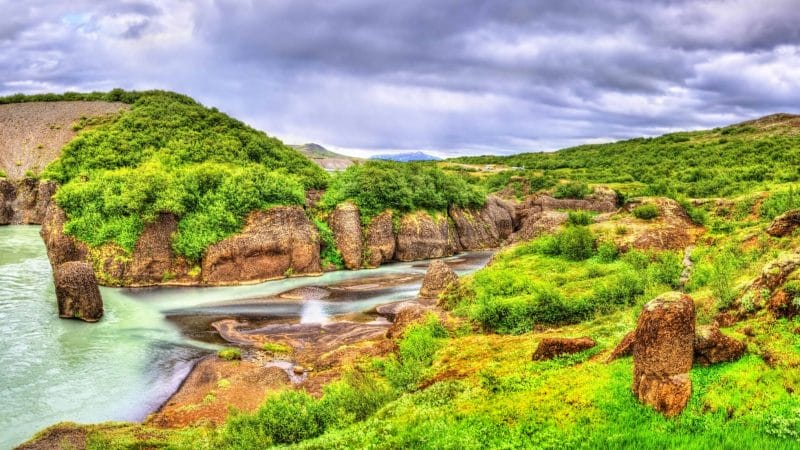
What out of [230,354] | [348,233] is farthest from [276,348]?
[348,233]

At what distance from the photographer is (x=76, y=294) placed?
29641 millimetres

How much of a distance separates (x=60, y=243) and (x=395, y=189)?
99.6ft

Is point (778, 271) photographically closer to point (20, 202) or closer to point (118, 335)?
point (118, 335)

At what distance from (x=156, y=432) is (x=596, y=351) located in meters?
13.2

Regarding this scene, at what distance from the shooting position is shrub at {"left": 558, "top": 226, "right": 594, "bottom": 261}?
27.3m

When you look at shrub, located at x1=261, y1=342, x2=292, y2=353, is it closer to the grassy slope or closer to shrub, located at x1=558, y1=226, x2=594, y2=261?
the grassy slope

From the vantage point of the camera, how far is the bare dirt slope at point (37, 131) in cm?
7625

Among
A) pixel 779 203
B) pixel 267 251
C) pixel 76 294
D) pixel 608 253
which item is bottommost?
pixel 76 294

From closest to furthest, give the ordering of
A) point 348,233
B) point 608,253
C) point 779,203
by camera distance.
A: 1. point 779,203
2. point 608,253
3. point 348,233

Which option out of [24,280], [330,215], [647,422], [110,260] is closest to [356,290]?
[330,215]

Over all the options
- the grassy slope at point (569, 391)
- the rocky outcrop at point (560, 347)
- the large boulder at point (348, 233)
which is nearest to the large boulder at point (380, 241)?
the large boulder at point (348, 233)

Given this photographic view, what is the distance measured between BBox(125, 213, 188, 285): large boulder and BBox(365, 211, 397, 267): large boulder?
17.1m

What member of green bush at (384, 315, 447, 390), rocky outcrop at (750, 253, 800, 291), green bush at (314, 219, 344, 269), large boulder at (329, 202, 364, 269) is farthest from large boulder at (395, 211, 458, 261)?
rocky outcrop at (750, 253, 800, 291)

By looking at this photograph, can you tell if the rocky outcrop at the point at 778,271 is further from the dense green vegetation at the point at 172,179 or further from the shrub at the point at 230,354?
the dense green vegetation at the point at 172,179
